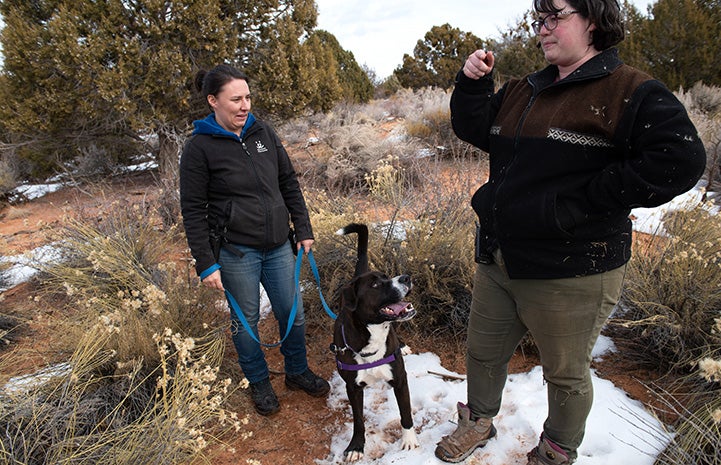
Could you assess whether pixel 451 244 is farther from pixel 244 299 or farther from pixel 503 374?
pixel 244 299

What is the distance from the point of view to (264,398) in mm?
2855

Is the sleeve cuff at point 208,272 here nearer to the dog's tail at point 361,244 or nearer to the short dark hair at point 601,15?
the dog's tail at point 361,244

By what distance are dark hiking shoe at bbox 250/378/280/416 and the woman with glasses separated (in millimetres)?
1636

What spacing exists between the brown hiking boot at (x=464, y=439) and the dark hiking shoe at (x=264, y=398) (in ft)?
3.81

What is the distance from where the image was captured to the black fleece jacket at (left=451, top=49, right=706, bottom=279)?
1.34 m

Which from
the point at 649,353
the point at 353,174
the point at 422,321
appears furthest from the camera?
the point at 353,174

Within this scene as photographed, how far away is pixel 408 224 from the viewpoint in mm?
3883

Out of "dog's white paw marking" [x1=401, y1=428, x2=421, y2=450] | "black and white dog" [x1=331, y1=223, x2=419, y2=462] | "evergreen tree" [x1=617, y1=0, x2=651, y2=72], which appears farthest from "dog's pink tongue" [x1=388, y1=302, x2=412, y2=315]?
"evergreen tree" [x1=617, y1=0, x2=651, y2=72]

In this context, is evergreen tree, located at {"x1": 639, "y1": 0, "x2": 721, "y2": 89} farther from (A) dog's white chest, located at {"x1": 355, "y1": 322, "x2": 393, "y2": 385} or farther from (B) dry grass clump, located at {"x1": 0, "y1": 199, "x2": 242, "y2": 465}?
(B) dry grass clump, located at {"x1": 0, "y1": 199, "x2": 242, "y2": 465}

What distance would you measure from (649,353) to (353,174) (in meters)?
5.31

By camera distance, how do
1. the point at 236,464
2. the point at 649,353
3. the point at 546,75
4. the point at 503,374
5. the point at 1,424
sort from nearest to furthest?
1. the point at 546,75
2. the point at 1,424
3. the point at 503,374
4. the point at 236,464
5. the point at 649,353

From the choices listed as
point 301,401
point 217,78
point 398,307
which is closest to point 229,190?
point 217,78

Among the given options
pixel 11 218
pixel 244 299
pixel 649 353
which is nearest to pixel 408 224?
pixel 244 299

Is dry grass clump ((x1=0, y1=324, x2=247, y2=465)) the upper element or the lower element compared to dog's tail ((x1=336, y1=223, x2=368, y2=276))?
lower
